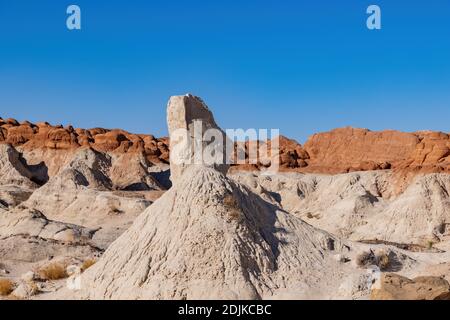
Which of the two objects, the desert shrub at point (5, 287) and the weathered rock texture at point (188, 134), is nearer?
the desert shrub at point (5, 287)

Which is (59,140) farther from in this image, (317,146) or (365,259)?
(365,259)

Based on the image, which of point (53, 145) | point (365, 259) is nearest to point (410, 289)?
point (365, 259)

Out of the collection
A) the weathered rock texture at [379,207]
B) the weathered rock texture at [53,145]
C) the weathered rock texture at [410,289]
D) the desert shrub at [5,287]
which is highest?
the weathered rock texture at [53,145]

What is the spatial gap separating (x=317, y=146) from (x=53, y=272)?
7910 cm

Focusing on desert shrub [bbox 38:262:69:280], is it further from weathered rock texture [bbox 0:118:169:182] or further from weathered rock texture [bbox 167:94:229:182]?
weathered rock texture [bbox 0:118:169:182]

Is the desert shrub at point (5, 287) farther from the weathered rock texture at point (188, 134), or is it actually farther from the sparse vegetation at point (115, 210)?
the sparse vegetation at point (115, 210)

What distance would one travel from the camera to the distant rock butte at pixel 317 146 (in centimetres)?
6479

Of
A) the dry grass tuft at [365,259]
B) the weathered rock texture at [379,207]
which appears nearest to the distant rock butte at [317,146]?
the weathered rock texture at [379,207]

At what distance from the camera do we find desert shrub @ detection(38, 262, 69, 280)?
19.9 metres

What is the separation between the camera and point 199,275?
1546 cm

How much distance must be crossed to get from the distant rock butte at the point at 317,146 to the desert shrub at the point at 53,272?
117ft

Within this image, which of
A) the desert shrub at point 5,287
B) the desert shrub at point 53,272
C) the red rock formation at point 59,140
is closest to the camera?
the desert shrub at point 5,287

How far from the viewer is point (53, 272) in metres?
20.0
